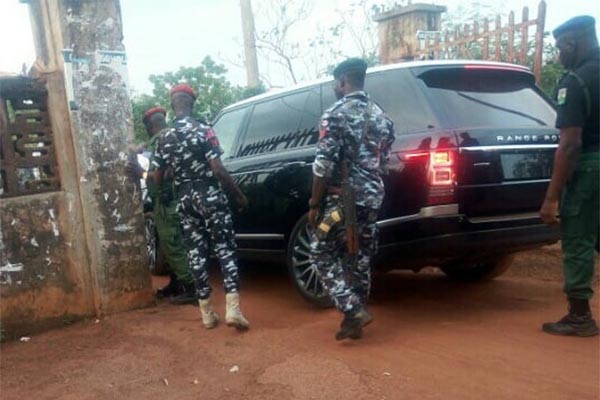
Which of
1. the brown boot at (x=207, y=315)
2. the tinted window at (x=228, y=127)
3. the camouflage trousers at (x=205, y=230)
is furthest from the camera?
the tinted window at (x=228, y=127)

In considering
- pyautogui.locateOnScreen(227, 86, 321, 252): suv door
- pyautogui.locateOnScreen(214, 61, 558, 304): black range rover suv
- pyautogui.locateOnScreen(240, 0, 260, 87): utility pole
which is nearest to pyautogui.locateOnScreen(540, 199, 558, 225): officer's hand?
pyautogui.locateOnScreen(214, 61, 558, 304): black range rover suv

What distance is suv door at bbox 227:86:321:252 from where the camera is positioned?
484 cm

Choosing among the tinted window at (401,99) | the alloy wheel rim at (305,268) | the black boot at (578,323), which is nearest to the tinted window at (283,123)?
the tinted window at (401,99)

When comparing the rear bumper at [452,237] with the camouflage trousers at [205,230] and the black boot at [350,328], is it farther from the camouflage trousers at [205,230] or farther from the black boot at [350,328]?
the camouflage trousers at [205,230]

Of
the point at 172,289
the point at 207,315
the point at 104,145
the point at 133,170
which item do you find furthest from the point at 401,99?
the point at 172,289

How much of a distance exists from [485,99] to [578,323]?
64.3 inches

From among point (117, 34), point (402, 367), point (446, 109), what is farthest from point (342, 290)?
point (117, 34)

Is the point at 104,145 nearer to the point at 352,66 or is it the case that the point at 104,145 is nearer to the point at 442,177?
the point at 352,66


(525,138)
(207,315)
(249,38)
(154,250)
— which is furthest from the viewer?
(249,38)

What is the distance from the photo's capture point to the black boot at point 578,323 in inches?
148

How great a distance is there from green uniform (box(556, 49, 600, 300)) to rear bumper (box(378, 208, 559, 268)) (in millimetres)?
385

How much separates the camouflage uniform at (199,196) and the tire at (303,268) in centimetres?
55

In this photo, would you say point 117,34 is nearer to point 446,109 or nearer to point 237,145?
point 237,145

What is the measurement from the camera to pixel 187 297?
5375mm
